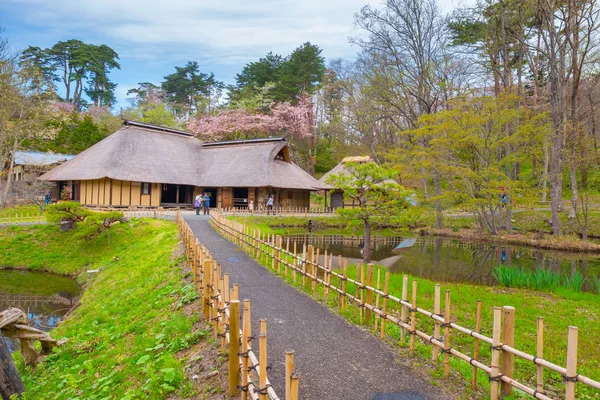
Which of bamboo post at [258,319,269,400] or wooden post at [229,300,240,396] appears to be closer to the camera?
bamboo post at [258,319,269,400]

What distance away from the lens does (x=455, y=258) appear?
672 inches

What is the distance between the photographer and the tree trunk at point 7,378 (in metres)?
5.79

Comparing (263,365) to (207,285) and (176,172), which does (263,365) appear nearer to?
(207,285)

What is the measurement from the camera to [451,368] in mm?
5098

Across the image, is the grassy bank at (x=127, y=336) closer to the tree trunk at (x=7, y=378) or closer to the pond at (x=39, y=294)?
the tree trunk at (x=7, y=378)

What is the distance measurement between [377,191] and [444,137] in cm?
752

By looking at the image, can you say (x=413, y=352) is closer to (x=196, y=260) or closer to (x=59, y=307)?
(x=196, y=260)

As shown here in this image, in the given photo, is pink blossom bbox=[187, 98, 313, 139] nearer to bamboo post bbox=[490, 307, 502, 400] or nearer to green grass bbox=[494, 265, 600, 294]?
green grass bbox=[494, 265, 600, 294]

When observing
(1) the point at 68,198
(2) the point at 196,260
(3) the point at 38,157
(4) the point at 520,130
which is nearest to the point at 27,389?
(2) the point at 196,260

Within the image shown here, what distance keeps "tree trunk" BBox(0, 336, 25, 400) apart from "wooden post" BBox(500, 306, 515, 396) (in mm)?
6967

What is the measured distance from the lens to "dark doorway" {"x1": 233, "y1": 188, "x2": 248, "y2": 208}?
2859cm

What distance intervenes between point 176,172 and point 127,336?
69.7ft

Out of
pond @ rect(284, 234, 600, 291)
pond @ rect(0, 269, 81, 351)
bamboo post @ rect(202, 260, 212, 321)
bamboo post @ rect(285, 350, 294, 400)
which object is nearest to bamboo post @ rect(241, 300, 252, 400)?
bamboo post @ rect(285, 350, 294, 400)

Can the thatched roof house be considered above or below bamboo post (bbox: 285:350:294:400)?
above
